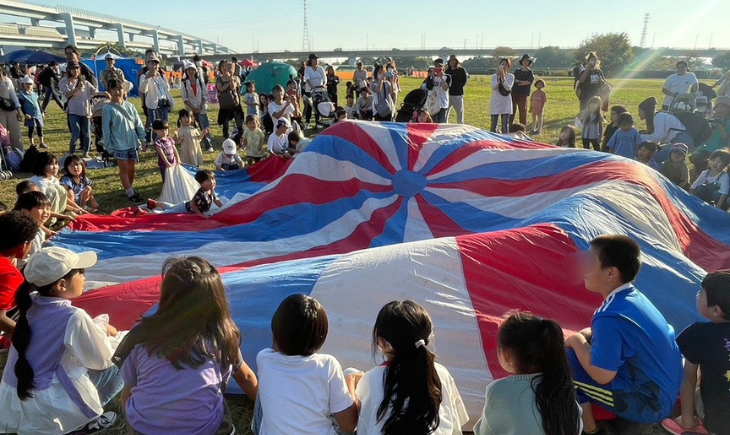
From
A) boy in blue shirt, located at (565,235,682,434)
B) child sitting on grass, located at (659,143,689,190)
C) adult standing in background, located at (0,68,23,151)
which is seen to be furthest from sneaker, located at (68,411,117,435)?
adult standing in background, located at (0,68,23,151)

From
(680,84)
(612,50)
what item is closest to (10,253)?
(680,84)

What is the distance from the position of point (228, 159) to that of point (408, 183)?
277 cm

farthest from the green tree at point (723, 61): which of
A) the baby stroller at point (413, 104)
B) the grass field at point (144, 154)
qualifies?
the baby stroller at point (413, 104)

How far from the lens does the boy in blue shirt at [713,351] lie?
6.09ft

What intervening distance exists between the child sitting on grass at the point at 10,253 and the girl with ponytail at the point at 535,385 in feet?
7.04

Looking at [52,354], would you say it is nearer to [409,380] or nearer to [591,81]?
[409,380]

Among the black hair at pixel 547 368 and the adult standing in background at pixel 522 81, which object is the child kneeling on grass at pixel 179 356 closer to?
the black hair at pixel 547 368

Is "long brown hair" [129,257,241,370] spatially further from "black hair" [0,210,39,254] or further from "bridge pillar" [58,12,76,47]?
"bridge pillar" [58,12,76,47]

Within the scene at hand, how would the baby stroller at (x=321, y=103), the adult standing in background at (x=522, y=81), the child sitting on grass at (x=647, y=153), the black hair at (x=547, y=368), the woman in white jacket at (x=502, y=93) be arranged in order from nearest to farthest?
the black hair at (x=547, y=368), the child sitting on grass at (x=647, y=153), the woman in white jacket at (x=502, y=93), the adult standing in background at (x=522, y=81), the baby stroller at (x=321, y=103)

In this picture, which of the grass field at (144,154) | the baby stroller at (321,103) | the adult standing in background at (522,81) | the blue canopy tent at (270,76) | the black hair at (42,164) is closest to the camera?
the black hair at (42,164)

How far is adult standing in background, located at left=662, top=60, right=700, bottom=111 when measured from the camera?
8.08 meters

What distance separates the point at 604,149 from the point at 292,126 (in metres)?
4.18

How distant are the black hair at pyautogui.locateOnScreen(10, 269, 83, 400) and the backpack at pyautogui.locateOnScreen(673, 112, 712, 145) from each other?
23.8ft

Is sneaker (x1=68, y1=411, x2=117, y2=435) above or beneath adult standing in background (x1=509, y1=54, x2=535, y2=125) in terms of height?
beneath
